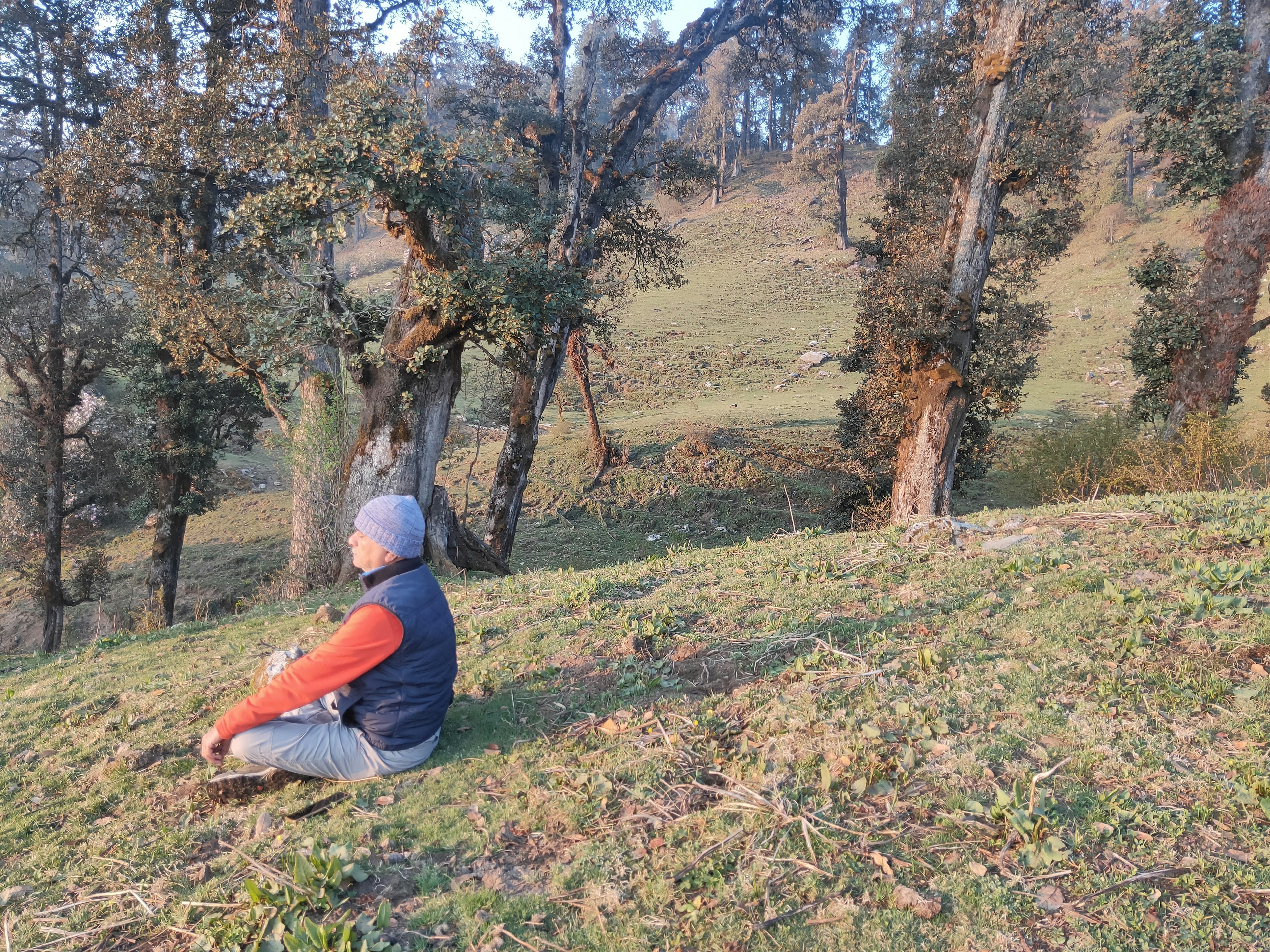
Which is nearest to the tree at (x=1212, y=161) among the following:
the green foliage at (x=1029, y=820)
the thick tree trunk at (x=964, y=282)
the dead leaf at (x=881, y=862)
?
the thick tree trunk at (x=964, y=282)

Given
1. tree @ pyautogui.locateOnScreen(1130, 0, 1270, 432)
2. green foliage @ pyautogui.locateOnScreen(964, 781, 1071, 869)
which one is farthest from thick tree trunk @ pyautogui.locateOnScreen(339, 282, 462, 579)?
tree @ pyautogui.locateOnScreen(1130, 0, 1270, 432)

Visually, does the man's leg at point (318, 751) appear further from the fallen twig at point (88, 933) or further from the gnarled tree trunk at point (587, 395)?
the gnarled tree trunk at point (587, 395)

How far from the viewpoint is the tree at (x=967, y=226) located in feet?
40.5

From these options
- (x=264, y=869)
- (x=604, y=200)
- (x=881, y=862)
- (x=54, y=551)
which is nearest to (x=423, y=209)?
(x=604, y=200)

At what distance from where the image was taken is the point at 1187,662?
4090 millimetres

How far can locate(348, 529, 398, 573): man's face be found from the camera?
3768 millimetres

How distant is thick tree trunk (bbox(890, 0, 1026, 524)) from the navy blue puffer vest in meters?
10.3

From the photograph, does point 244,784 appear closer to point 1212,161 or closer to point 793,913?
point 793,913

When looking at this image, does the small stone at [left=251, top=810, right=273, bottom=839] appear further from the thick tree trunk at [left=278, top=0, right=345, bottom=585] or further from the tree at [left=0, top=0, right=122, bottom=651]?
Result: the tree at [left=0, top=0, right=122, bottom=651]

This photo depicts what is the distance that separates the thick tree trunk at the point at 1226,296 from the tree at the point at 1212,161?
0.01 metres

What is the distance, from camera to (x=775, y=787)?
11.3 ft

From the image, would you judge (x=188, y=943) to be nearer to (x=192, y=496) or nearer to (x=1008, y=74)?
(x=192, y=496)

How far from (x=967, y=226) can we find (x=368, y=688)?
1248 cm

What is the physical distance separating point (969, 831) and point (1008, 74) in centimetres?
1308
